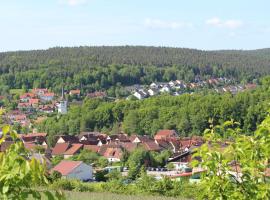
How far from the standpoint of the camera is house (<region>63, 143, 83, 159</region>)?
40.3m

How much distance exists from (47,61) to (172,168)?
8470 centimetres

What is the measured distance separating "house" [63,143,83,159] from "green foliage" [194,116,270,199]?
36782mm

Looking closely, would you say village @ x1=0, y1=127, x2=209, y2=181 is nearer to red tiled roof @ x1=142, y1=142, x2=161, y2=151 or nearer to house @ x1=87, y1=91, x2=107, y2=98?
red tiled roof @ x1=142, y1=142, x2=161, y2=151

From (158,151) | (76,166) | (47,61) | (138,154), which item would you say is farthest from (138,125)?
(47,61)

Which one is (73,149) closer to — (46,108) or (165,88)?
(46,108)

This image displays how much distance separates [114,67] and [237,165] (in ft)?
341

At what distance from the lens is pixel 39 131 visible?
189 feet

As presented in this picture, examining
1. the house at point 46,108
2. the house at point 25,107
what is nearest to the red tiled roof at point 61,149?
the house at point 46,108

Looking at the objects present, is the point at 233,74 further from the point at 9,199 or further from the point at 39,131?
the point at 9,199

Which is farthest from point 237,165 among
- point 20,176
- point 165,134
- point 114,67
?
point 114,67

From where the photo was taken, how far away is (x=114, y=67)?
107062 mm

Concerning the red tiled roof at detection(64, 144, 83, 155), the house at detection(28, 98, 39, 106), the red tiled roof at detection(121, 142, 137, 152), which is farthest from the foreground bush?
the house at detection(28, 98, 39, 106)

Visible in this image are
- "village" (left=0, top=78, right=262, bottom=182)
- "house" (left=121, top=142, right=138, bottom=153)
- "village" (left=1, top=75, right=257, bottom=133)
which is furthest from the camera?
"village" (left=1, top=75, right=257, bottom=133)

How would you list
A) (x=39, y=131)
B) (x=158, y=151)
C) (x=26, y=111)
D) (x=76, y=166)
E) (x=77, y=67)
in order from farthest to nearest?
1. (x=77, y=67)
2. (x=26, y=111)
3. (x=39, y=131)
4. (x=158, y=151)
5. (x=76, y=166)
